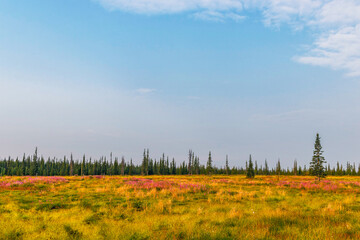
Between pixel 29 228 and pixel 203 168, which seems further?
pixel 203 168

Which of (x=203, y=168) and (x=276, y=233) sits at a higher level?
(x=276, y=233)

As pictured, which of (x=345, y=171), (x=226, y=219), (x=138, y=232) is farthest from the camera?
(x=345, y=171)

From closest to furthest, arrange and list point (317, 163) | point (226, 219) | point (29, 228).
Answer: point (29, 228)
point (226, 219)
point (317, 163)

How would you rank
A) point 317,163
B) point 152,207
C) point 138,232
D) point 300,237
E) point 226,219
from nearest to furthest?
point 300,237
point 138,232
point 226,219
point 152,207
point 317,163

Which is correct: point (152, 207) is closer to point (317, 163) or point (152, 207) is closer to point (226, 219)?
point (226, 219)

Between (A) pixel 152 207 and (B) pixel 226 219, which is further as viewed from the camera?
(A) pixel 152 207

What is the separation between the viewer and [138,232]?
7.65 meters

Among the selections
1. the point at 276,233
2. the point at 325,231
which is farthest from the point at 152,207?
the point at 325,231

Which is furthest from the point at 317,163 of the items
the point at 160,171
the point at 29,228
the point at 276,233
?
the point at 160,171

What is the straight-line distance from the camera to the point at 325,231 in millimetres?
7605

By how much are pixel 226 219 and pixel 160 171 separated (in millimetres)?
119853

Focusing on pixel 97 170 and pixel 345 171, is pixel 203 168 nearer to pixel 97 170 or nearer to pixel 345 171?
pixel 97 170

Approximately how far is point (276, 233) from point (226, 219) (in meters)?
2.27

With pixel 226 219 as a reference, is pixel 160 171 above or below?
below
